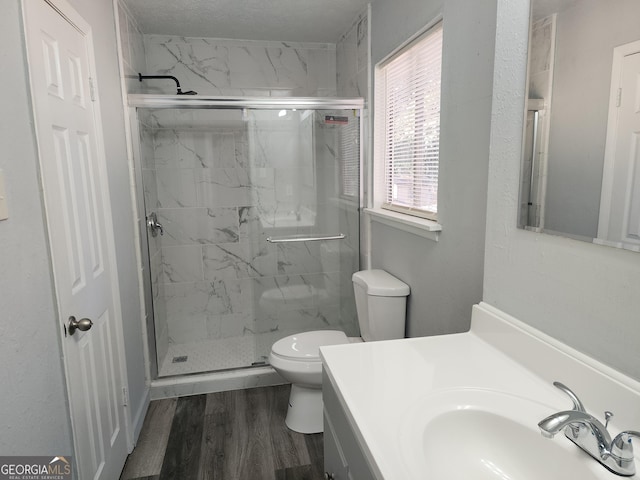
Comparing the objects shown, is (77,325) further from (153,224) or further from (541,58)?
(541,58)

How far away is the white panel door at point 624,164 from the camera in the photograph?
0.79 metres

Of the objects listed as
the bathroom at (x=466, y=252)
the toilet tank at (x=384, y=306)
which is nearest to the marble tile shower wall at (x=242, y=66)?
the bathroom at (x=466, y=252)

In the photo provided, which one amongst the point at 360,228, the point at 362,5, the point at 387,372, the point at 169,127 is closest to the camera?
the point at 387,372

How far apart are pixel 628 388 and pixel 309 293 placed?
7.77 feet

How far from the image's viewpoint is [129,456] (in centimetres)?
206

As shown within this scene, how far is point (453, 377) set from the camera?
1.05m

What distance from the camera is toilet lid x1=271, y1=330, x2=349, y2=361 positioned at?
217cm

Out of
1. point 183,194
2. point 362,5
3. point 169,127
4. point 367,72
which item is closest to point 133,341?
point 183,194

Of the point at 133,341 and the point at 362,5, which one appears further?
the point at 362,5

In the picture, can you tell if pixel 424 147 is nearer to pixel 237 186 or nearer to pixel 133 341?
pixel 237 186

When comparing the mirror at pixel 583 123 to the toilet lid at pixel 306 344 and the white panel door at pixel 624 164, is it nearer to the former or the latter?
the white panel door at pixel 624 164

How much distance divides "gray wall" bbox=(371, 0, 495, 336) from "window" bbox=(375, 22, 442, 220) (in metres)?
0.12

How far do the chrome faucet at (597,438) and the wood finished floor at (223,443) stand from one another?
145 centimetres

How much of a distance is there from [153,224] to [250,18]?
60.1 inches
